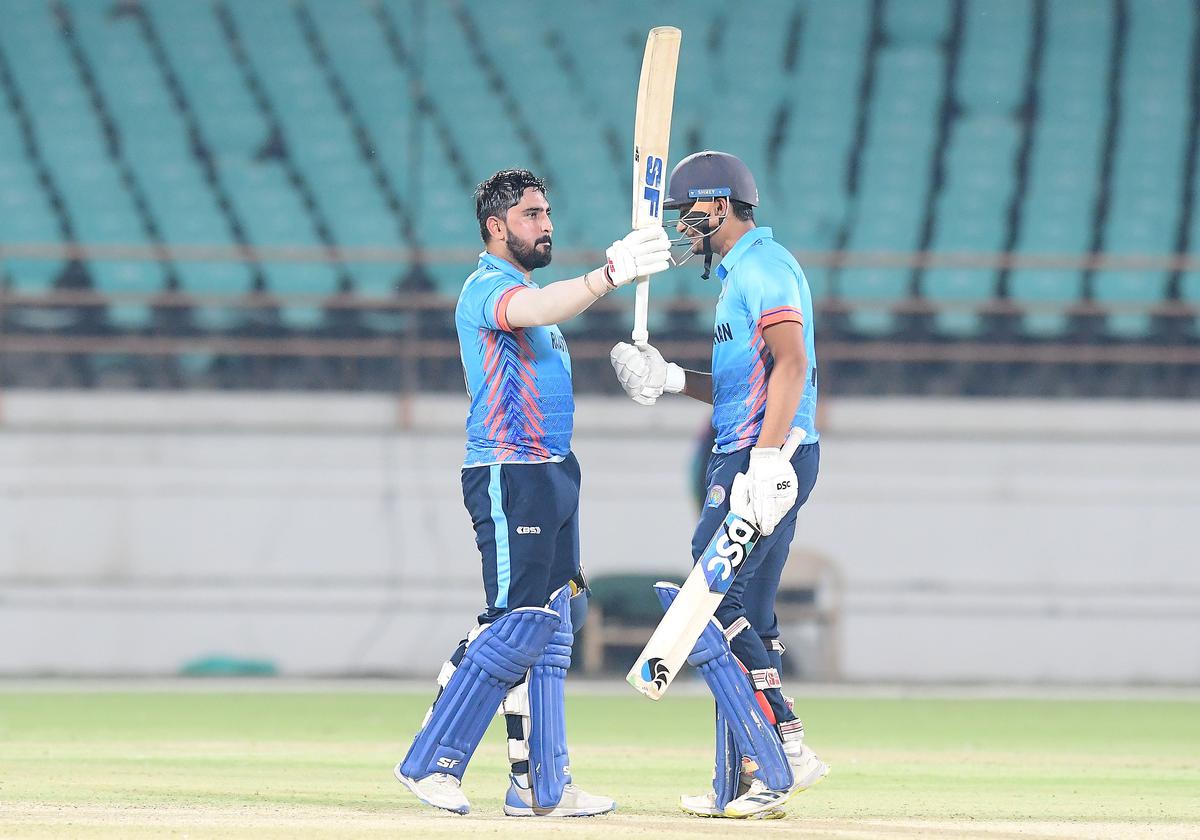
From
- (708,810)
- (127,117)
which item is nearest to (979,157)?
(127,117)

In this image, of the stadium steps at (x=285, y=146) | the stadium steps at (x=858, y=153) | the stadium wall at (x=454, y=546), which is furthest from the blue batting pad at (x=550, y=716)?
the stadium steps at (x=285, y=146)

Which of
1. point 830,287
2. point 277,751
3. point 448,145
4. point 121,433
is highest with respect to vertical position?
point 448,145

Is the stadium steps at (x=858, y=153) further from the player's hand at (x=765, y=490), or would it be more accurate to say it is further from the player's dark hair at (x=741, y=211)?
the player's hand at (x=765, y=490)

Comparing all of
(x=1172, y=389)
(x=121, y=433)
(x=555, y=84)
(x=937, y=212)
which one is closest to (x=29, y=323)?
(x=121, y=433)

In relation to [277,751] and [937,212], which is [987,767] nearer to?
[277,751]

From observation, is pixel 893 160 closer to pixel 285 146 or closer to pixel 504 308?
pixel 285 146

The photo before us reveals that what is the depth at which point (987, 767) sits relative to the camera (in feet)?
25.4

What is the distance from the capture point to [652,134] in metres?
5.98

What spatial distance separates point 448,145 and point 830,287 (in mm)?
3434

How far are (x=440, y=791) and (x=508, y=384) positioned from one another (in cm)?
123

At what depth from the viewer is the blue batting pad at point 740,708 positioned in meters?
5.68

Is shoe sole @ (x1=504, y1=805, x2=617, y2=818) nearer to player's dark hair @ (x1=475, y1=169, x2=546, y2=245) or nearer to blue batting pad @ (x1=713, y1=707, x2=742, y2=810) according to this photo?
blue batting pad @ (x1=713, y1=707, x2=742, y2=810)

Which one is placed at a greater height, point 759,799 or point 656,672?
point 656,672

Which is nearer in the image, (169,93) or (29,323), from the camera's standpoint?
(29,323)
